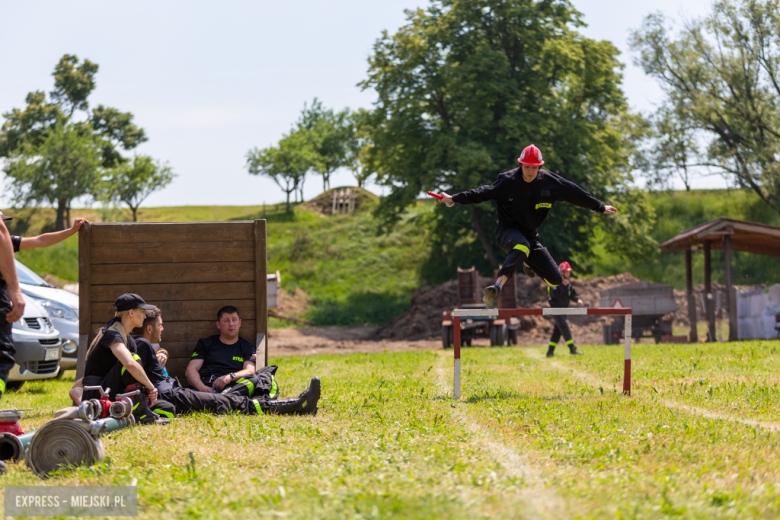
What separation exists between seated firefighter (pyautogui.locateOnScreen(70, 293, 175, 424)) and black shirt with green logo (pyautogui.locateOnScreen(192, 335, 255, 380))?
136 cm

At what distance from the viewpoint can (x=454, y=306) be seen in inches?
1186

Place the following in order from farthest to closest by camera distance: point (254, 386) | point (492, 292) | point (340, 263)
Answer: point (340, 263), point (492, 292), point (254, 386)

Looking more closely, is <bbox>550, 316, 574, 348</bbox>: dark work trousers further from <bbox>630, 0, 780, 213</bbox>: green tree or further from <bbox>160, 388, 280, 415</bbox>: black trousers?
<bbox>630, 0, 780, 213</bbox>: green tree

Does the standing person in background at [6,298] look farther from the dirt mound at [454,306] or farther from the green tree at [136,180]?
the green tree at [136,180]

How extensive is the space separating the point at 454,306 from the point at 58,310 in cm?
1925

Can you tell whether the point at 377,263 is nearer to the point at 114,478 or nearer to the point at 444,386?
the point at 444,386

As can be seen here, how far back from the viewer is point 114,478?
450 cm

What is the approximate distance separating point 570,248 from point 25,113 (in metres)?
47.8

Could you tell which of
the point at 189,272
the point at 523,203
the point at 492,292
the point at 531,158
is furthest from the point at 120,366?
the point at 531,158

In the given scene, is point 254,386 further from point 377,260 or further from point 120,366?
point 377,260

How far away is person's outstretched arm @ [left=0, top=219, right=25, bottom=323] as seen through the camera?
16.9 ft

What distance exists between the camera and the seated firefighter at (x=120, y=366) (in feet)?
21.6

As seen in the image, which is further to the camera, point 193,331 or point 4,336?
point 193,331

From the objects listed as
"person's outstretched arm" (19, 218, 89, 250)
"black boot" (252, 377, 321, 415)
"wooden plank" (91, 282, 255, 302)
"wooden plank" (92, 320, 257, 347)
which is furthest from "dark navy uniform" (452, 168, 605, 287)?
"person's outstretched arm" (19, 218, 89, 250)
